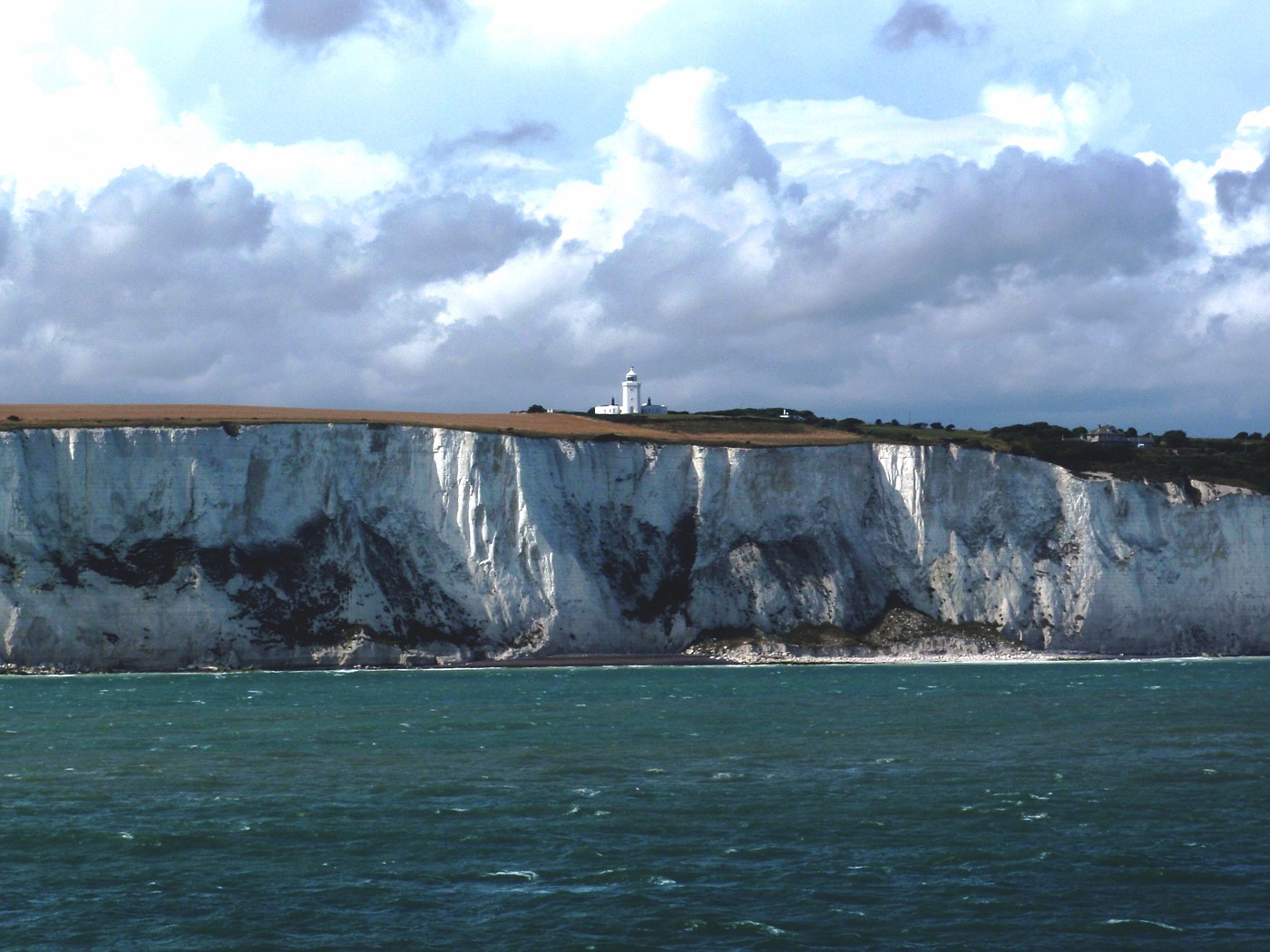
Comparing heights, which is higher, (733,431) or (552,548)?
(733,431)

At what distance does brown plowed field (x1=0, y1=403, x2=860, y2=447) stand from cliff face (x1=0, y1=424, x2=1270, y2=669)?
1.39m

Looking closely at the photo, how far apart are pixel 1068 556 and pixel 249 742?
51761 millimetres

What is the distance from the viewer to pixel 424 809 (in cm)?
3400

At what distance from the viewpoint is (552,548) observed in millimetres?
80250

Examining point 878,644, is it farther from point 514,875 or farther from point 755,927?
point 755,927

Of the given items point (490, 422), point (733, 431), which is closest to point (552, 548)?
point (490, 422)

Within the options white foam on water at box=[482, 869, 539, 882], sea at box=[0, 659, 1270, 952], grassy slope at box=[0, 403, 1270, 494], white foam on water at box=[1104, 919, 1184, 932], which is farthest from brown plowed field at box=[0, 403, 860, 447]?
white foam on water at box=[1104, 919, 1184, 932]

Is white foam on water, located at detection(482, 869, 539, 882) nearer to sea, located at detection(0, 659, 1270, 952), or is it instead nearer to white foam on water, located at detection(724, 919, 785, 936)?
sea, located at detection(0, 659, 1270, 952)

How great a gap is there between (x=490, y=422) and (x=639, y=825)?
58.0 meters

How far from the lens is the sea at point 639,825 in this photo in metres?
24.3

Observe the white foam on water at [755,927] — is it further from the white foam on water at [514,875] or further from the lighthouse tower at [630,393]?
the lighthouse tower at [630,393]

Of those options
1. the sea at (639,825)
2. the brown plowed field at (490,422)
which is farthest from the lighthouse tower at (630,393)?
the sea at (639,825)

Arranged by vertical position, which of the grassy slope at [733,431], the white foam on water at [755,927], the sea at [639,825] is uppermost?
the grassy slope at [733,431]

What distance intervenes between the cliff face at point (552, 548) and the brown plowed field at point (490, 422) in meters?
1.39
